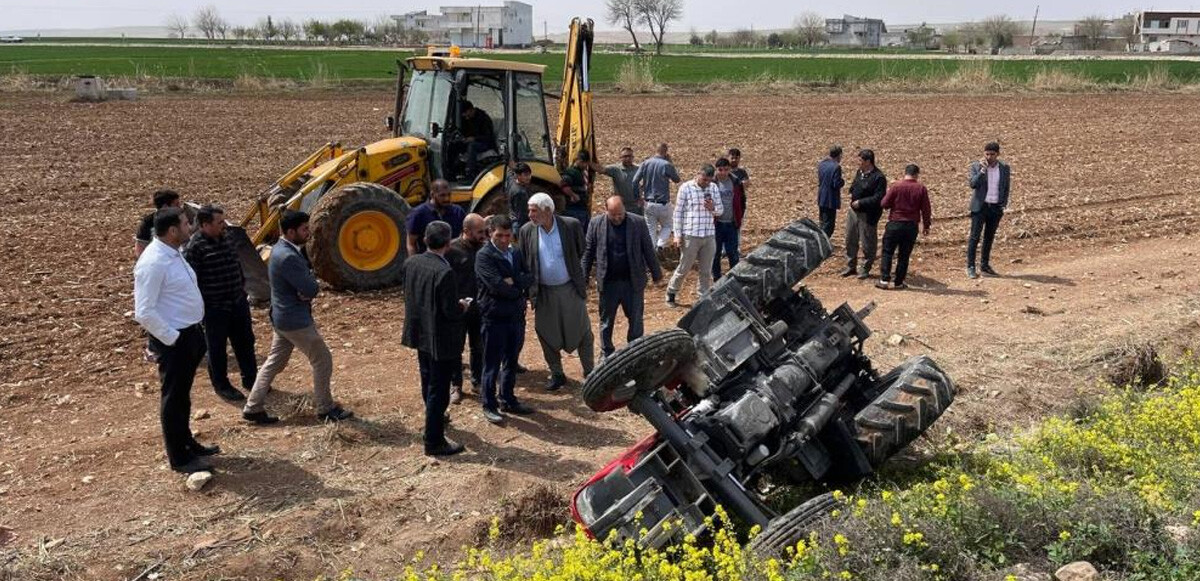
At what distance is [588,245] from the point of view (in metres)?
7.99

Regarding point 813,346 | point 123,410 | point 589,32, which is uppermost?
point 589,32

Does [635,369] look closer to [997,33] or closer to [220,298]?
[220,298]

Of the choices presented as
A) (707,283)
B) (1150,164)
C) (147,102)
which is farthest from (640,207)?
(147,102)

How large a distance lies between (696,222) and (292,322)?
4426 millimetres

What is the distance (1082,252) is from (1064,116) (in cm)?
1782

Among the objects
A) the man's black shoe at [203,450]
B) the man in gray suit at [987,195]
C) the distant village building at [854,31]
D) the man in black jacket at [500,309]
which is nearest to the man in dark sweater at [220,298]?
the man's black shoe at [203,450]

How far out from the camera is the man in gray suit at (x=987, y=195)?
1059cm

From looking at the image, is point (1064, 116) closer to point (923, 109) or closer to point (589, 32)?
point (923, 109)

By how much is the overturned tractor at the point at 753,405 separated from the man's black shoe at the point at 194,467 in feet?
8.82

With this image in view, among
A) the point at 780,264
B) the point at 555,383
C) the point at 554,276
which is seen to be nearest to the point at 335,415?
the point at 555,383

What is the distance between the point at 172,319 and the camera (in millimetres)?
6051

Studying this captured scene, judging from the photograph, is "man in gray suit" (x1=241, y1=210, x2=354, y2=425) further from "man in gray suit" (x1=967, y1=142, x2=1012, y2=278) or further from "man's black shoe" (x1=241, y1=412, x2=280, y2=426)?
"man in gray suit" (x1=967, y1=142, x2=1012, y2=278)

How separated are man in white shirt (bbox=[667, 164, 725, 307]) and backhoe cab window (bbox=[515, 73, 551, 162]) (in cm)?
215

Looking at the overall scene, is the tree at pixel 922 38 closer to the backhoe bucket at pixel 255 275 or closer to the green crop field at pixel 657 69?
the green crop field at pixel 657 69
